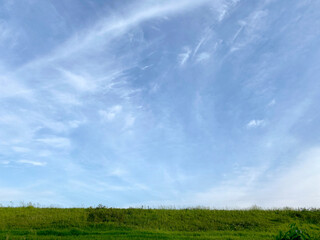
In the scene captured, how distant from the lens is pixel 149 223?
23.9 metres

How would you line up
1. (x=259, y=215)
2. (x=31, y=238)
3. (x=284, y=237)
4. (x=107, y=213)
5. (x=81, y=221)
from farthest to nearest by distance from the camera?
(x=259, y=215) → (x=107, y=213) → (x=81, y=221) → (x=31, y=238) → (x=284, y=237)

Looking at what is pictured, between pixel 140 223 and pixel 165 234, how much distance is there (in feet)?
15.2

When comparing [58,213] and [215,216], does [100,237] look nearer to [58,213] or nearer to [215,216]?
[58,213]

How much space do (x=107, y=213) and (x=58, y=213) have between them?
429 cm

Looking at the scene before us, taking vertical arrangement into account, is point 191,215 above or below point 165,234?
above

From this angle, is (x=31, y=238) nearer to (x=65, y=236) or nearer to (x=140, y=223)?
(x=65, y=236)

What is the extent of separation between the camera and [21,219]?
24.2 m

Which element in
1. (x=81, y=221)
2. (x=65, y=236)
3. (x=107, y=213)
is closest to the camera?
(x=65, y=236)

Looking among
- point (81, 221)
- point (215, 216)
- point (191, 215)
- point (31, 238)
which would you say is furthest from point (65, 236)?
point (215, 216)

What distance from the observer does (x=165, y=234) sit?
19.7 metres

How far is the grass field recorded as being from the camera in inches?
784

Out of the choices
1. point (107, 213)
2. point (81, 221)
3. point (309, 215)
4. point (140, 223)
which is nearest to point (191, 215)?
point (140, 223)

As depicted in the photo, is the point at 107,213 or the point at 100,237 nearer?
the point at 100,237

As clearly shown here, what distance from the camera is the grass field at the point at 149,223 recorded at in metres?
19.9
